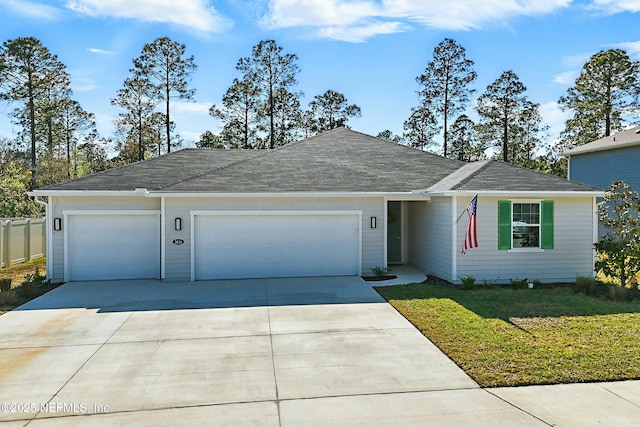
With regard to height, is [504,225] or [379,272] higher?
[504,225]

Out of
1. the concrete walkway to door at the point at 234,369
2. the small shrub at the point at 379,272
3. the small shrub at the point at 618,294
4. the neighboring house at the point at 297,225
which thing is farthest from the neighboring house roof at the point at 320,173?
the concrete walkway to door at the point at 234,369

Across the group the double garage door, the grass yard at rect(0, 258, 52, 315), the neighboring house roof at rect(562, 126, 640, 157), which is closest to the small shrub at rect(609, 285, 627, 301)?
the double garage door

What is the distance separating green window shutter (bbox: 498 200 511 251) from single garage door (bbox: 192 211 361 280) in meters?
3.63

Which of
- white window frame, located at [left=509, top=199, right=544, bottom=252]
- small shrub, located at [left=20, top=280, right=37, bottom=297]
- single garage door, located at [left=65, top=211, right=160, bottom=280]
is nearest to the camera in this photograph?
small shrub, located at [left=20, top=280, right=37, bottom=297]

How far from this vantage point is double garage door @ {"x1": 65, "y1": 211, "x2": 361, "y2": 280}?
11500mm

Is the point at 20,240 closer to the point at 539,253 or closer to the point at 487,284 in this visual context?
the point at 487,284

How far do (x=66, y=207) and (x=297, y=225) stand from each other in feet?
19.9

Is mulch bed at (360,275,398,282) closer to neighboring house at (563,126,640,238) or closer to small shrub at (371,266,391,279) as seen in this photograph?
small shrub at (371,266,391,279)

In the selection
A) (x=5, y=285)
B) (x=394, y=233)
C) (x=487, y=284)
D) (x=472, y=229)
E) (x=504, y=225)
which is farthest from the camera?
(x=394, y=233)

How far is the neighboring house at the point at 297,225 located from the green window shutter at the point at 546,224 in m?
0.03

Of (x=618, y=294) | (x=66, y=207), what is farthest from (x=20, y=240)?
(x=618, y=294)

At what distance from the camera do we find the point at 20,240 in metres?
14.6

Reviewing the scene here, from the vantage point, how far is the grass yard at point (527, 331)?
17.6 feet

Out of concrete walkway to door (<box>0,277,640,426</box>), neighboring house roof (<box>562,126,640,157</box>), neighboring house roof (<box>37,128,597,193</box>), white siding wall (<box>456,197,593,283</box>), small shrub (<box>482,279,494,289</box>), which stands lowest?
concrete walkway to door (<box>0,277,640,426</box>)
